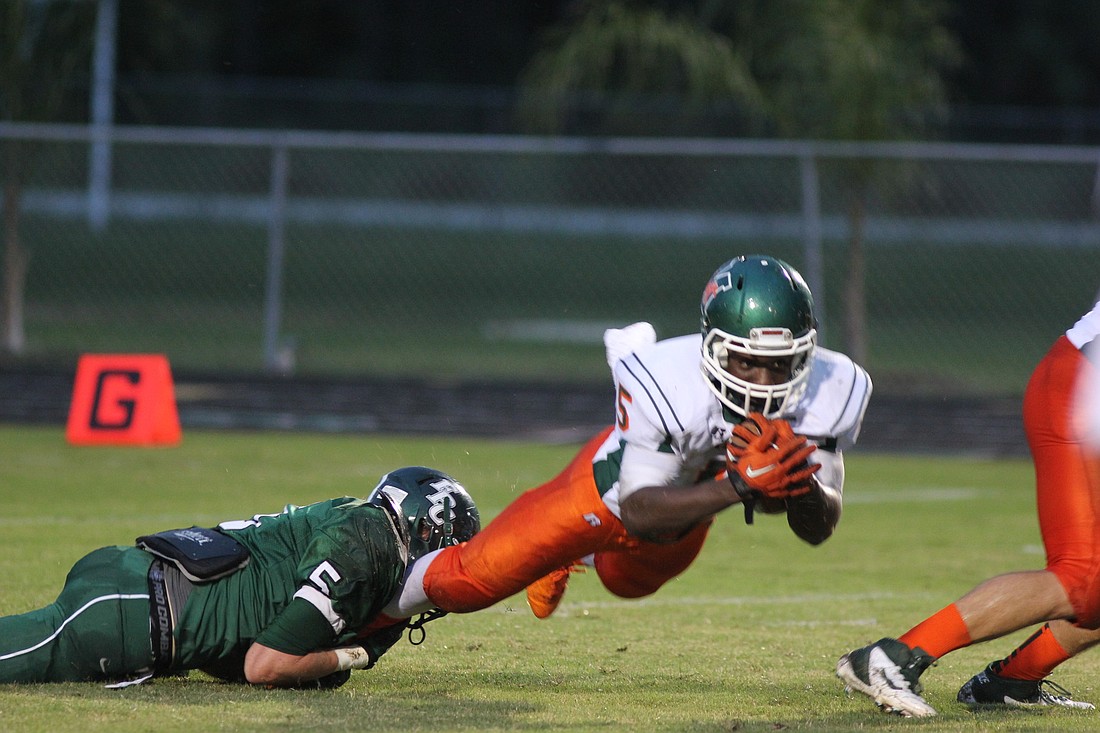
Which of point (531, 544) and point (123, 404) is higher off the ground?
point (531, 544)

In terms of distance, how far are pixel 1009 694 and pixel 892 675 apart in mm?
538

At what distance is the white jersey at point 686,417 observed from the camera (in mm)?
3719

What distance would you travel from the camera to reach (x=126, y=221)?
21.1 meters

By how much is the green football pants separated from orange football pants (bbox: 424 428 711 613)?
794 millimetres

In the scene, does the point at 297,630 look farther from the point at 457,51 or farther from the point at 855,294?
the point at 457,51

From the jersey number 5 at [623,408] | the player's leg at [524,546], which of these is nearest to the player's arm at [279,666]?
the player's leg at [524,546]

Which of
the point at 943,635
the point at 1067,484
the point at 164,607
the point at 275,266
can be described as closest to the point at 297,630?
the point at 164,607

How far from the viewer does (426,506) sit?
13.8 feet

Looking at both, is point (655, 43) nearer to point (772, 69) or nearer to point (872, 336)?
point (772, 69)

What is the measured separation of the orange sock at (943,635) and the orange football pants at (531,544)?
0.65m

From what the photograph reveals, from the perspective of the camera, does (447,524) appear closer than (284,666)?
No

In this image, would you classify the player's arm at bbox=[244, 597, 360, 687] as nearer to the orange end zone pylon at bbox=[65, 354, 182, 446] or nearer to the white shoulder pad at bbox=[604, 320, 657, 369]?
the white shoulder pad at bbox=[604, 320, 657, 369]

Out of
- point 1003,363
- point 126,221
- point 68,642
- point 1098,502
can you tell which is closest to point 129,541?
point 68,642

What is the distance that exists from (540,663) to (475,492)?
359 cm
